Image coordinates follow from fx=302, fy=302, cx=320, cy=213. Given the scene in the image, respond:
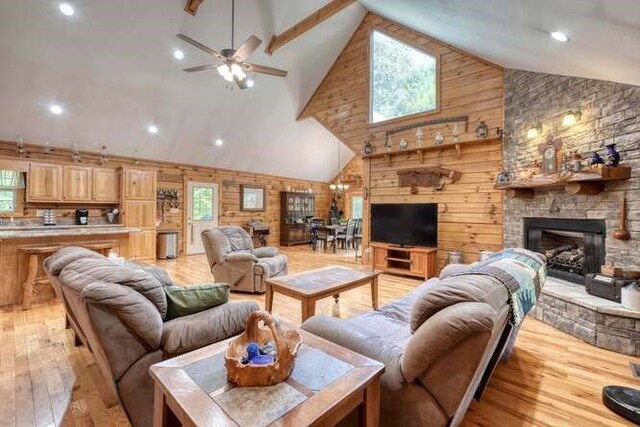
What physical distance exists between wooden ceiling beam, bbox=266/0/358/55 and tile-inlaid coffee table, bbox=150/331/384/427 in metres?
5.91

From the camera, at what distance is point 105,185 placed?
6.43m

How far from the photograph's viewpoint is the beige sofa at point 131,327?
1.47 m

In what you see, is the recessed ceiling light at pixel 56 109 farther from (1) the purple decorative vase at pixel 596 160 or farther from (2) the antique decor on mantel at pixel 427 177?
(1) the purple decorative vase at pixel 596 160

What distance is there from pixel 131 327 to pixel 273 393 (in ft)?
2.94

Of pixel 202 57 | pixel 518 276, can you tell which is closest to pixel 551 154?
pixel 518 276

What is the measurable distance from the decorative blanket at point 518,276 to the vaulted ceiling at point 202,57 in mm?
1782

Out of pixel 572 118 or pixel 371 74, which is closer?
pixel 572 118

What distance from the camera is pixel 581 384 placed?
2238 mm

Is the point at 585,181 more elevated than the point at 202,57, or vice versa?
the point at 202,57

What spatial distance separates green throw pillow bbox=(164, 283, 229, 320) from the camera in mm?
1854

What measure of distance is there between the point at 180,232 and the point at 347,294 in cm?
550

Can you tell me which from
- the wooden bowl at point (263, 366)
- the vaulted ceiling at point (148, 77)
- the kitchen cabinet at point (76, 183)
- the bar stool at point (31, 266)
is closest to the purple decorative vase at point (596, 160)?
the wooden bowl at point (263, 366)

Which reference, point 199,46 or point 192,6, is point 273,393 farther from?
point 192,6

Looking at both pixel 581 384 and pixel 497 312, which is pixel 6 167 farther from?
pixel 581 384
